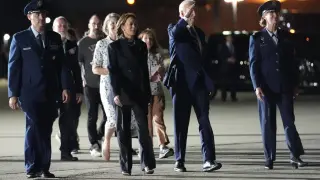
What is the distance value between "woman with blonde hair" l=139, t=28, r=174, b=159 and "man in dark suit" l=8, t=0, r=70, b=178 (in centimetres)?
212

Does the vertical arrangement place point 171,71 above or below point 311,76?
above

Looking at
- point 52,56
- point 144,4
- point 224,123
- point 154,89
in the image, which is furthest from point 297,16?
point 144,4

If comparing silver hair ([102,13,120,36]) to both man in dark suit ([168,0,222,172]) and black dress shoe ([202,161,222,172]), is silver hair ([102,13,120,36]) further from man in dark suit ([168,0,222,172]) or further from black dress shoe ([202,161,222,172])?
black dress shoe ([202,161,222,172])

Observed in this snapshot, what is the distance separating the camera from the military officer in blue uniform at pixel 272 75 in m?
11.4

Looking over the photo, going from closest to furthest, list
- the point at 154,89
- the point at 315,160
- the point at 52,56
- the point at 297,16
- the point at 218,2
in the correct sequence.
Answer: the point at 52,56 → the point at 315,160 → the point at 154,89 → the point at 297,16 → the point at 218,2

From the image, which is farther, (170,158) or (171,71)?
(170,158)

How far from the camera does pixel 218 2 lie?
172ft

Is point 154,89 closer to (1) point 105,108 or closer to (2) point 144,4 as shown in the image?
(1) point 105,108

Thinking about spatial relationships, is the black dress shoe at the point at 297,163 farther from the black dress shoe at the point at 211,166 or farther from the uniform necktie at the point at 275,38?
the uniform necktie at the point at 275,38

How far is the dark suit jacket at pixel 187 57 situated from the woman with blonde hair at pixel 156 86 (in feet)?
4.61

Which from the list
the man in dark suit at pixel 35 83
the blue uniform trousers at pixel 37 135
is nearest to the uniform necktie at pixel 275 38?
the man in dark suit at pixel 35 83

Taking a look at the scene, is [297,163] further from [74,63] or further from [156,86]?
[74,63]

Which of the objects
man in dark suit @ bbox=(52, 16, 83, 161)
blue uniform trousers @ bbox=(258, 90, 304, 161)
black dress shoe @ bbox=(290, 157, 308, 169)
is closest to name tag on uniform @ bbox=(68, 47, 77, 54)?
man in dark suit @ bbox=(52, 16, 83, 161)

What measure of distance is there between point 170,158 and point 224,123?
5.55 metres
